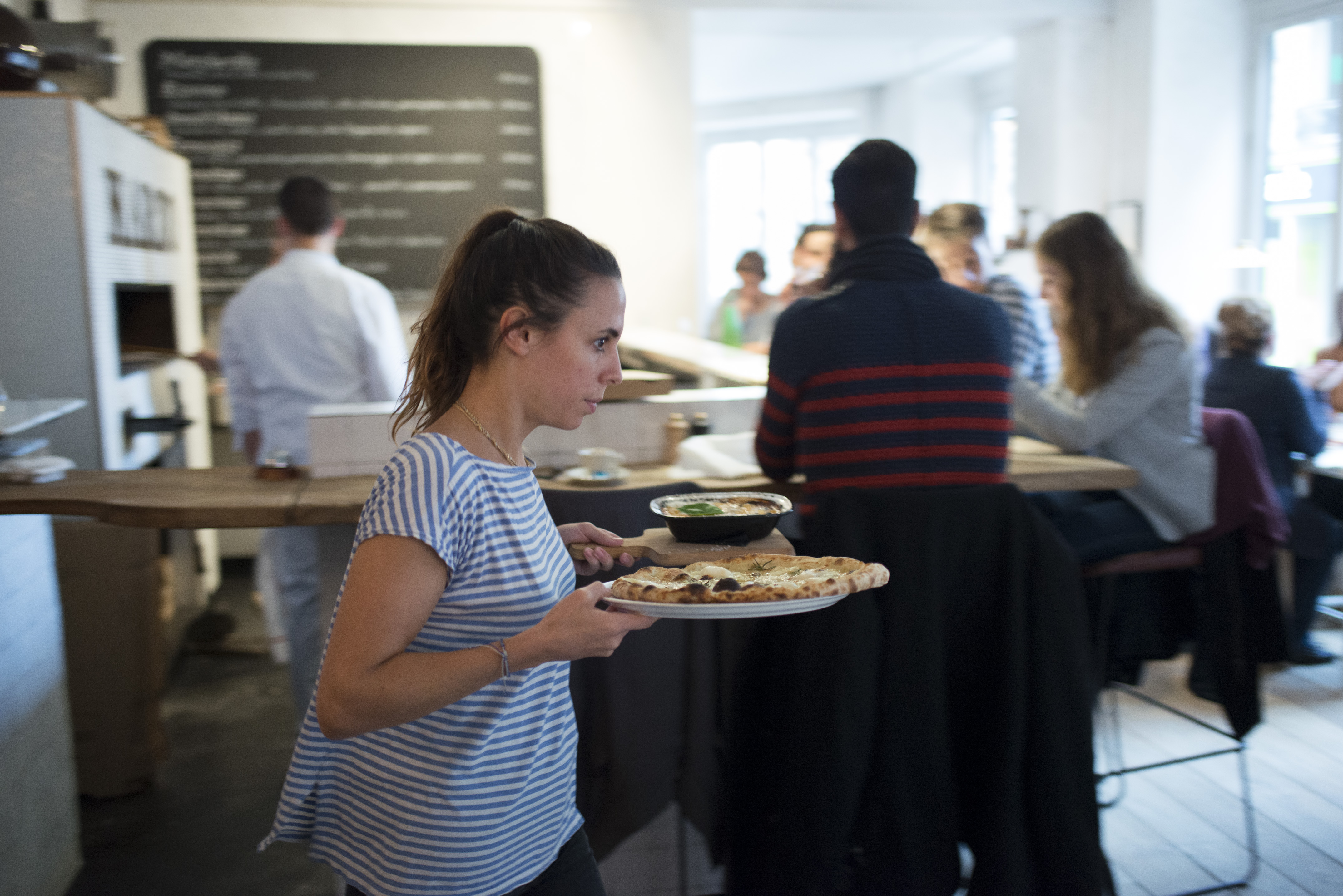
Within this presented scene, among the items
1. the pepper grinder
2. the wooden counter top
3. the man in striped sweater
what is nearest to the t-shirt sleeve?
the wooden counter top

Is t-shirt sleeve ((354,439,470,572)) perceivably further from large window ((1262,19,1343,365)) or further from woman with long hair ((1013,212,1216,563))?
large window ((1262,19,1343,365))

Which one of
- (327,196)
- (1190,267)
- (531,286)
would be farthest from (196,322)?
(1190,267)

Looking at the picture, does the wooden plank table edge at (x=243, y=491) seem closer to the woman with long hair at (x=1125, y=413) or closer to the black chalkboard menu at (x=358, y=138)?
the woman with long hair at (x=1125, y=413)

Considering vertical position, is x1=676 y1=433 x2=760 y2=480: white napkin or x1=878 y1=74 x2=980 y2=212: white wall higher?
x1=878 y1=74 x2=980 y2=212: white wall

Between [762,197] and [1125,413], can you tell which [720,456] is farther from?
[762,197]

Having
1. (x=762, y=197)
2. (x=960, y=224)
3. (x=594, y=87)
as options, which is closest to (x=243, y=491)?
(x=960, y=224)

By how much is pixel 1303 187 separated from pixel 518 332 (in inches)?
216

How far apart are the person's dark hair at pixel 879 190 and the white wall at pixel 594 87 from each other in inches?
126

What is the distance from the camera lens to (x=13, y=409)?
7.57 ft

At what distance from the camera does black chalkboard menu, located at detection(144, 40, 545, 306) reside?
15.4 feet

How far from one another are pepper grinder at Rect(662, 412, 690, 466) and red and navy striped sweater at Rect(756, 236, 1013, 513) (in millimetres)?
672

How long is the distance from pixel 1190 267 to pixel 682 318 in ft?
8.90

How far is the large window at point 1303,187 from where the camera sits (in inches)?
200

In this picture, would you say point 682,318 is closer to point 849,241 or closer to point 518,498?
point 849,241
